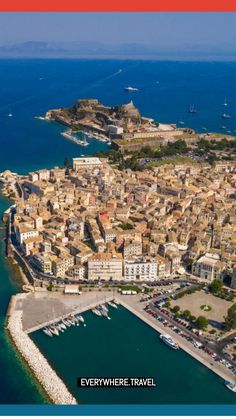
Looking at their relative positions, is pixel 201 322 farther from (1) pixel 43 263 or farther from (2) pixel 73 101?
(2) pixel 73 101

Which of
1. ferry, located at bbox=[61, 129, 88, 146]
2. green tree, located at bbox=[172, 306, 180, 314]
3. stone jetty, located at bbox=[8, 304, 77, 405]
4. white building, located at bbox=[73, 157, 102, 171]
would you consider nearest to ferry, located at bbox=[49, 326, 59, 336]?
stone jetty, located at bbox=[8, 304, 77, 405]

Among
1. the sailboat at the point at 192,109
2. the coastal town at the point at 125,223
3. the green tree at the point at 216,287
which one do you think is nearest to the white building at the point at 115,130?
the coastal town at the point at 125,223

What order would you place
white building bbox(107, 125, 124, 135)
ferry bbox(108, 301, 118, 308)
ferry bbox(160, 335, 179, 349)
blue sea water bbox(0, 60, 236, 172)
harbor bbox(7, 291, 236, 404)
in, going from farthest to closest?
white building bbox(107, 125, 124, 135) < blue sea water bbox(0, 60, 236, 172) < ferry bbox(108, 301, 118, 308) < ferry bbox(160, 335, 179, 349) < harbor bbox(7, 291, 236, 404)

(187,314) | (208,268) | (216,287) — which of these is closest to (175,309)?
(187,314)

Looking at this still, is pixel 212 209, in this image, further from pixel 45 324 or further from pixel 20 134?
pixel 20 134

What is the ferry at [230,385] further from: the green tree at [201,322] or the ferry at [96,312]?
the ferry at [96,312]

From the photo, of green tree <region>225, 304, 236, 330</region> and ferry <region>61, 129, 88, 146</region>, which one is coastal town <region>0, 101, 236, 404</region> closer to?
green tree <region>225, 304, 236, 330</region>

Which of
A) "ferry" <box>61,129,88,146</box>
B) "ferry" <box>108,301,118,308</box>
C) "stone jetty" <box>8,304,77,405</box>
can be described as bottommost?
"stone jetty" <box>8,304,77,405</box>

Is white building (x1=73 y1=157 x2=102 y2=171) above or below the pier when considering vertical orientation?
above
